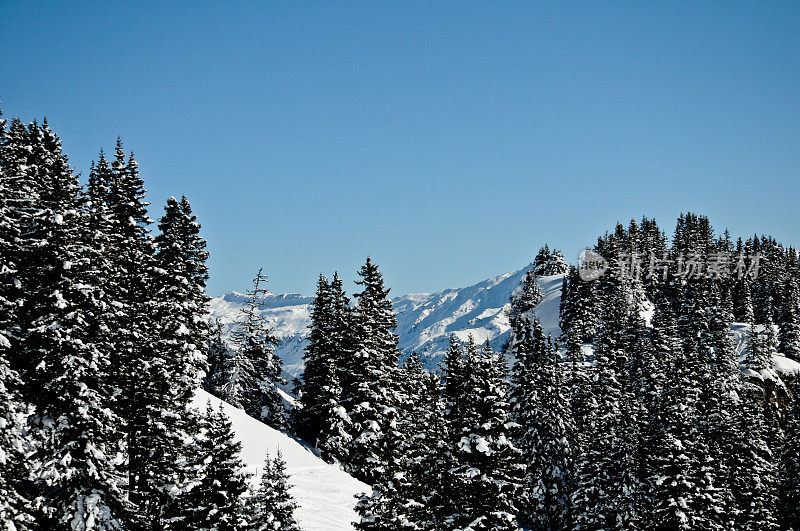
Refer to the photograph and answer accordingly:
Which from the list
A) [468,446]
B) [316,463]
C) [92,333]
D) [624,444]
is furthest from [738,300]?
[92,333]

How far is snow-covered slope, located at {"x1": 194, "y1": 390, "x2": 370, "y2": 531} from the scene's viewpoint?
32.4 meters

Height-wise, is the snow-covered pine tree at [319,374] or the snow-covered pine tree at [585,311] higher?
the snow-covered pine tree at [585,311]

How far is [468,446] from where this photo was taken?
2414 centimetres

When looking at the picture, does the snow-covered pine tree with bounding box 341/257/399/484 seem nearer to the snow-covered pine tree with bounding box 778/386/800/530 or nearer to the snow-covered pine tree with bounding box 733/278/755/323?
the snow-covered pine tree with bounding box 778/386/800/530

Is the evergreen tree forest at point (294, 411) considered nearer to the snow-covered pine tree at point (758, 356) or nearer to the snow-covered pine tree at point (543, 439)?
the snow-covered pine tree at point (543, 439)

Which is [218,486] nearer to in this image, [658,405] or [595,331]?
[658,405]

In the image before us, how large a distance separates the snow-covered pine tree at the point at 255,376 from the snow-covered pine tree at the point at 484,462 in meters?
33.8

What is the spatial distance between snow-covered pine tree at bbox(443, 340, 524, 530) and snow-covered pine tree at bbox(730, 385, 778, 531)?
2970cm

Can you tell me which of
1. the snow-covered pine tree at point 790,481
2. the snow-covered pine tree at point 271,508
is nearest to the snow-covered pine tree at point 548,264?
the snow-covered pine tree at point 790,481

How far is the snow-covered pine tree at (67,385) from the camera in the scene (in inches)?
892

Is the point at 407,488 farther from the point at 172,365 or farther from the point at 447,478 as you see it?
the point at 172,365

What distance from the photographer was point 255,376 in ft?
187

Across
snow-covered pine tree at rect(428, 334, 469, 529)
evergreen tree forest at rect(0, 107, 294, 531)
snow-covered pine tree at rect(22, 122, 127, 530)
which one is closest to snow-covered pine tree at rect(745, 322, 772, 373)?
snow-covered pine tree at rect(428, 334, 469, 529)

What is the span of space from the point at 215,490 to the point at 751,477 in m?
45.9
